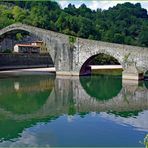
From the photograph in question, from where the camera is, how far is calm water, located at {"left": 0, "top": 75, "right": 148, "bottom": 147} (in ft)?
41.4

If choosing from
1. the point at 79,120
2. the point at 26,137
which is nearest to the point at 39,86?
the point at 79,120

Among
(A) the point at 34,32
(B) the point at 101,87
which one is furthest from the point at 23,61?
(B) the point at 101,87

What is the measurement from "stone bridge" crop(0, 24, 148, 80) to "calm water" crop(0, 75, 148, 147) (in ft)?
5.48

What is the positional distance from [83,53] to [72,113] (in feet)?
48.4

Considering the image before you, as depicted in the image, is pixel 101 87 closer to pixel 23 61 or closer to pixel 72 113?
pixel 72 113

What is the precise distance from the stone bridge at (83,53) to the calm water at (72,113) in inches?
65.8

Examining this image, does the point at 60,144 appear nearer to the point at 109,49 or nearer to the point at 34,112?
the point at 34,112

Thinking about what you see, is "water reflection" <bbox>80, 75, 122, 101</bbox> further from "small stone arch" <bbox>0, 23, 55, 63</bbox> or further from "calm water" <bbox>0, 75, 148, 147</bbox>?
"small stone arch" <bbox>0, 23, 55, 63</bbox>

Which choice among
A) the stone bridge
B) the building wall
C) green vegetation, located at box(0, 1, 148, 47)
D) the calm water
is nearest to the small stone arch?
the stone bridge

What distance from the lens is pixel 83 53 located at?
3167 centimetres

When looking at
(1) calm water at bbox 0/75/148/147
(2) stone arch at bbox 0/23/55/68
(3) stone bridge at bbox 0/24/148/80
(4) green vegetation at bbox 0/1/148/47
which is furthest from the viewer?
(4) green vegetation at bbox 0/1/148/47

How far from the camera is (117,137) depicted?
12.8m

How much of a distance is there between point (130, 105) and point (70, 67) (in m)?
13.7

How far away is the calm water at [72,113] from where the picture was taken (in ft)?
41.4
